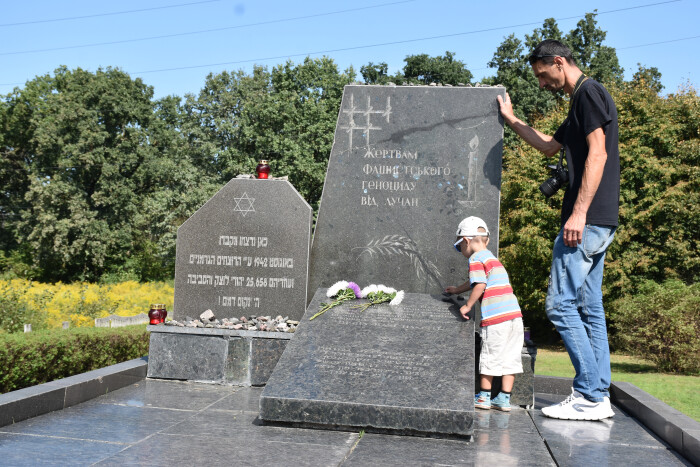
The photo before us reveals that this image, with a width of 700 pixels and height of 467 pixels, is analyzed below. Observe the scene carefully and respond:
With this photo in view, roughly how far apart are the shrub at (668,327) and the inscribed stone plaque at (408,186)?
8190mm

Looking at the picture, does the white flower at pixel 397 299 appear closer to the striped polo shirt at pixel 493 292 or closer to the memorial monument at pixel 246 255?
the striped polo shirt at pixel 493 292

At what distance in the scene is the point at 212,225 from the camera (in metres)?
6.46

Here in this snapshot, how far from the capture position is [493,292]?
4984 millimetres

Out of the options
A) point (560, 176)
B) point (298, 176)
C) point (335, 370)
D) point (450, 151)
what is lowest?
point (335, 370)

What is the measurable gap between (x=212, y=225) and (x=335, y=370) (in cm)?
259

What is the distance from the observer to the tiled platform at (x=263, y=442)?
3405 mm

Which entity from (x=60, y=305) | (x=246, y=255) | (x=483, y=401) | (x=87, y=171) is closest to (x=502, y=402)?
(x=483, y=401)

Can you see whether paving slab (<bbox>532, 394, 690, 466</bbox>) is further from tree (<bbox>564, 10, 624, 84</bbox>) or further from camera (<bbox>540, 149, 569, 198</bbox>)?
tree (<bbox>564, 10, 624, 84</bbox>)

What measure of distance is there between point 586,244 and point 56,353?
18.6 feet

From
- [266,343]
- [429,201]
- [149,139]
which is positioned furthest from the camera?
[149,139]

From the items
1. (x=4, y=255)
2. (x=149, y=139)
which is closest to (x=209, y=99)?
(x=149, y=139)

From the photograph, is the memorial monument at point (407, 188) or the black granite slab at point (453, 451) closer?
the black granite slab at point (453, 451)

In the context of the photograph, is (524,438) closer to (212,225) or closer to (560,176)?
(560,176)

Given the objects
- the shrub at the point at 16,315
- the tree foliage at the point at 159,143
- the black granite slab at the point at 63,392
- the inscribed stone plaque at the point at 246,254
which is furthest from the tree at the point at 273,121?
the black granite slab at the point at 63,392
